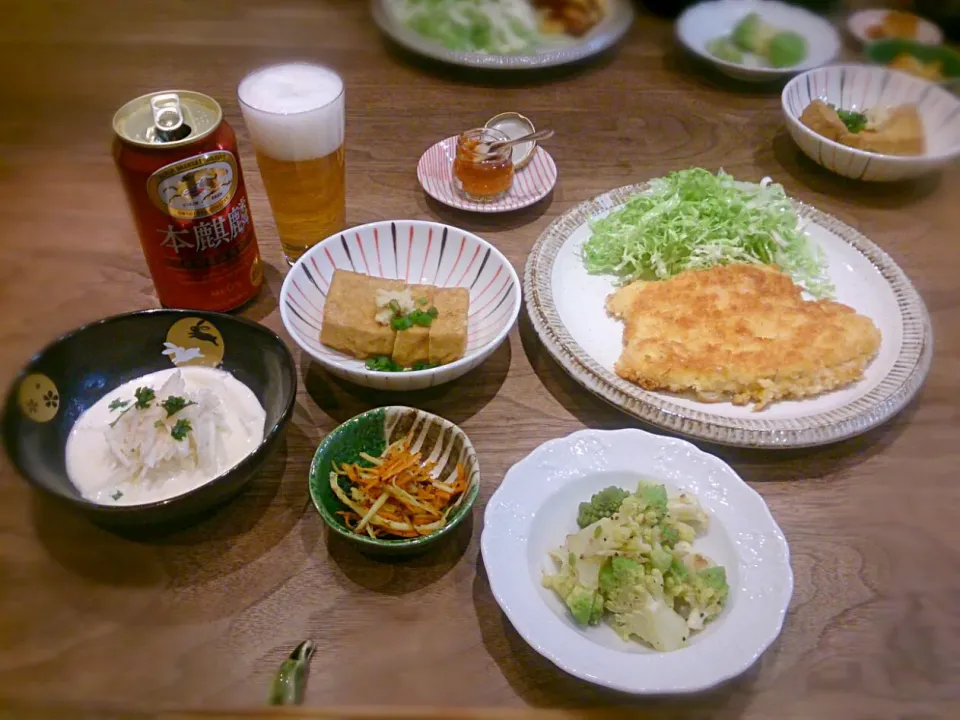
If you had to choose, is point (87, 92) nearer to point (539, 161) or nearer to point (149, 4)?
point (149, 4)

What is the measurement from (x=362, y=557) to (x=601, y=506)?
18.4 inches

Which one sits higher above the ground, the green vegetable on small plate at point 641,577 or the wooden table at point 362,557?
the green vegetable on small plate at point 641,577

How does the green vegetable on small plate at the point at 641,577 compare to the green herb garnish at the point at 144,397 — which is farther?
the green herb garnish at the point at 144,397

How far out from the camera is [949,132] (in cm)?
226

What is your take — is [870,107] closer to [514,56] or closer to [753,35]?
[753,35]

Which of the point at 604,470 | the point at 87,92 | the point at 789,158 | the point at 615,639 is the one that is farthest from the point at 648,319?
the point at 87,92

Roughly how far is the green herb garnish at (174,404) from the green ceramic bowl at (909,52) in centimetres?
282

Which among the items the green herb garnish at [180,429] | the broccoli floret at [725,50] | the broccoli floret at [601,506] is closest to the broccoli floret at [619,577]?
the broccoli floret at [601,506]

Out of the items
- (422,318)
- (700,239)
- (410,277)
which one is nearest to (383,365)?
(422,318)

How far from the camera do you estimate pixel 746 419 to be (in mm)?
1500

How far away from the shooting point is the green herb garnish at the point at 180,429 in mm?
1244

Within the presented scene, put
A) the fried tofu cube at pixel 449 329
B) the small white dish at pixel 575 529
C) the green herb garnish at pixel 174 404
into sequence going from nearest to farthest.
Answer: the small white dish at pixel 575 529
the green herb garnish at pixel 174 404
the fried tofu cube at pixel 449 329

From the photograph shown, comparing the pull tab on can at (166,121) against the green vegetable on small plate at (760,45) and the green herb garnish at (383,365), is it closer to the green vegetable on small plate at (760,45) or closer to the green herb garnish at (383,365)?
the green herb garnish at (383,365)

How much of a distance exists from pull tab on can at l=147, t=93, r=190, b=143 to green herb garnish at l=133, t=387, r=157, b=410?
20.0 inches
